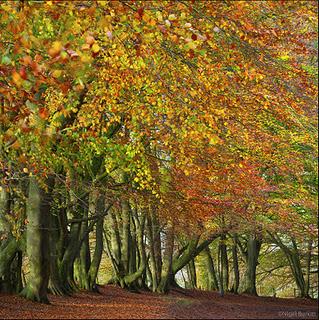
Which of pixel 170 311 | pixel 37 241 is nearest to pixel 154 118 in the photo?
pixel 170 311

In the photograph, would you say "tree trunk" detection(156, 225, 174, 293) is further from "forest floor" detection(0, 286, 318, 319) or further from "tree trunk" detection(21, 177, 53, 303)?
"tree trunk" detection(21, 177, 53, 303)

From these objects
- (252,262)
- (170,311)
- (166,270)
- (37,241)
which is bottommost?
(170,311)

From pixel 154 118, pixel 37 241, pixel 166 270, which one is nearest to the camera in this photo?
pixel 154 118

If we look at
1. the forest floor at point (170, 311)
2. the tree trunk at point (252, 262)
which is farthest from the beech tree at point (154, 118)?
the tree trunk at point (252, 262)

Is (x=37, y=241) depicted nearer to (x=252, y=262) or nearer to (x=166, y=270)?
(x=166, y=270)

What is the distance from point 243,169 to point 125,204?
1031 centimetres

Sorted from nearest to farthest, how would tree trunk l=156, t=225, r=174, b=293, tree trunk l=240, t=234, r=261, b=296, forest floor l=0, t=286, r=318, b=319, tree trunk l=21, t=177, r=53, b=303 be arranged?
forest floor l=0, t=286, r=318, b=319
tree trunk l=21, t=177, r=53, b=303
tree trunk l=156, t=225, r=174, b=293
tree trunk l=240, t=234, r=261, b=296

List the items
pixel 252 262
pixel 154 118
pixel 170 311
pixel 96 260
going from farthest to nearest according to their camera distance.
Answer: pixel 252 262 < pixel 96 260 < pixel 154 118 < pixel 170 311

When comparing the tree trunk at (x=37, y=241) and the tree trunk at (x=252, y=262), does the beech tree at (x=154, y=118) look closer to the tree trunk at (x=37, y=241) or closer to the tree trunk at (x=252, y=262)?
the tree trunk at (x=37, y=241)

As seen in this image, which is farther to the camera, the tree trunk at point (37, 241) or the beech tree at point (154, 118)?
the tree trunk at point (37, 241)

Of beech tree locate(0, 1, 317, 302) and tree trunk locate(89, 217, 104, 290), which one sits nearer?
beech tree locate(0, 1, 317, 302)

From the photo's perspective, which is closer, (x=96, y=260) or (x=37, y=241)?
(x=37, y=241)

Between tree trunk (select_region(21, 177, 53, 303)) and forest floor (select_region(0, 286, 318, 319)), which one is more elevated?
tree trunk (select_region(21, 177, 53, 303))

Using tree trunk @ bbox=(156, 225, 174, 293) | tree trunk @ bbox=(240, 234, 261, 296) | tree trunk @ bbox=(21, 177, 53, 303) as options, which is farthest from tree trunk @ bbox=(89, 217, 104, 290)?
tree trunk @ bbox=(240, 234, 261, 296)
